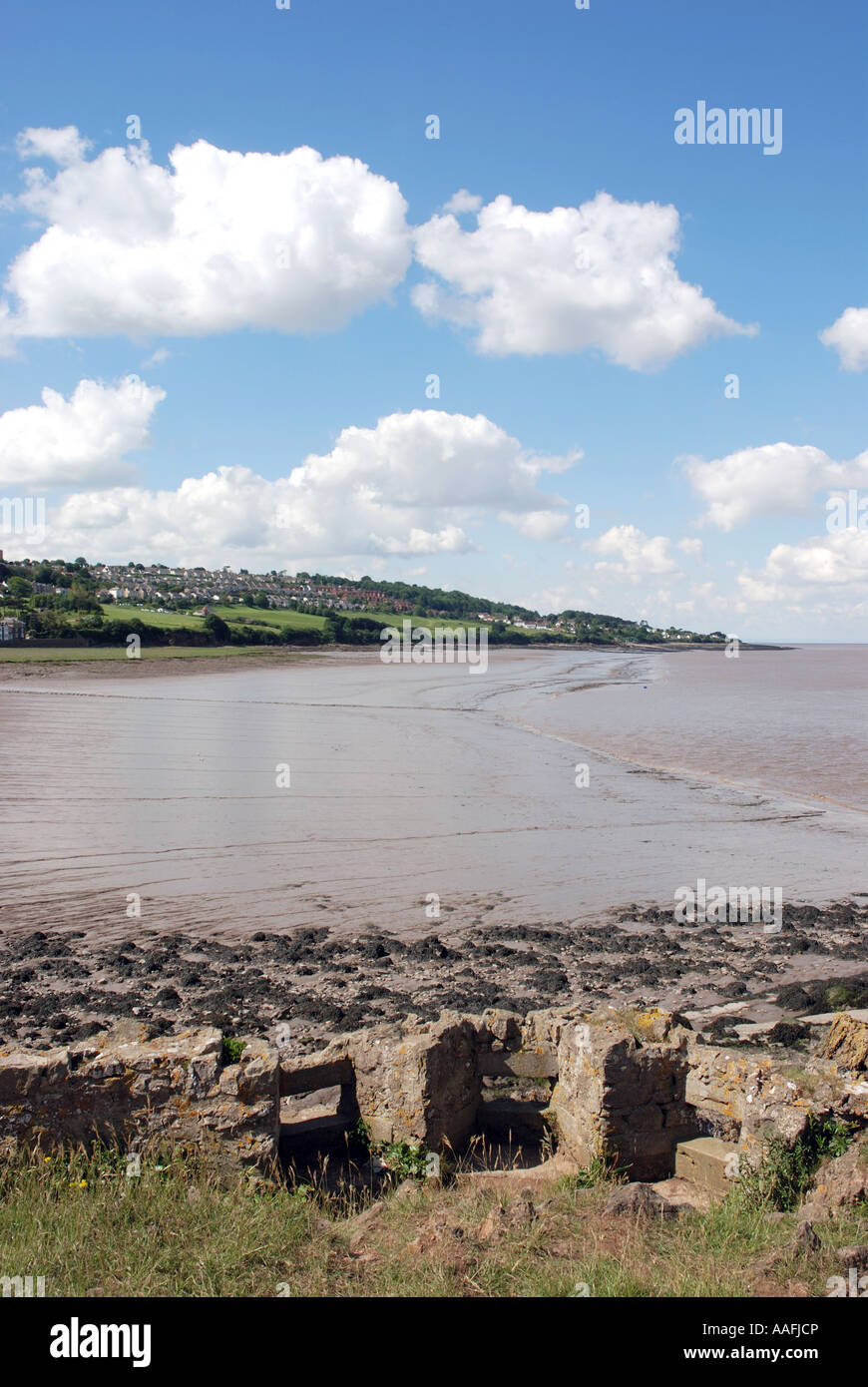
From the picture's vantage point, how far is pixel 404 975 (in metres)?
11.8

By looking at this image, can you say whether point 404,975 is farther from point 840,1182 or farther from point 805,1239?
point 805,1239

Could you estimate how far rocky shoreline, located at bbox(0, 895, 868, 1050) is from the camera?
10.2 m

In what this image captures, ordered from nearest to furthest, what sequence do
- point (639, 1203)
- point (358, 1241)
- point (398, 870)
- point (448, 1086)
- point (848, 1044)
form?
1. point (358, 1241)
2. point (639, 1203)
3. point (448, 1086)
4. point (848, 1044)
5. point (398, 870)

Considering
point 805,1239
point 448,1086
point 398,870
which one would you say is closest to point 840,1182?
point 805,1239

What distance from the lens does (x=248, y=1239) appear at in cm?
530

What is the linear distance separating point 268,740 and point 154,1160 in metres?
27.2

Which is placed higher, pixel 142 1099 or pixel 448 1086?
pixel 142 1099

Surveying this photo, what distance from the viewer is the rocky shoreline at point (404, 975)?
10.2 meters

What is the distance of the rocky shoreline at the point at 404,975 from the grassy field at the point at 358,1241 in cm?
346

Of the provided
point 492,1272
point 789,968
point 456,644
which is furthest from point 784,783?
point 456,644

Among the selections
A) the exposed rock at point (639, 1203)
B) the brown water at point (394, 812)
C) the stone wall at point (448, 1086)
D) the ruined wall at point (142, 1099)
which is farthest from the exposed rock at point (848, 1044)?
the brown water at point (394, 812)

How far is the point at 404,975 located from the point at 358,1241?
629 cm

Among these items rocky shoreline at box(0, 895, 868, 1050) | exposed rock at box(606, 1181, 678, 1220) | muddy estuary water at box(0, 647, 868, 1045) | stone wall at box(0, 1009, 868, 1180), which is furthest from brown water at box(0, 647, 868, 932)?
exposed rock at box(606, 1181, 678, 1220)
